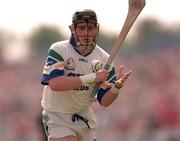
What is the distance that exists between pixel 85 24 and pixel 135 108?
40.4ft

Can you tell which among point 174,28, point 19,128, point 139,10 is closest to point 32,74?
point 19,128

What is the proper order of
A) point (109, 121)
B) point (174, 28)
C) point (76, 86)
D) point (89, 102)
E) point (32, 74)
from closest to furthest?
point (76, 86), point (89, 102), point (109, 121), point (32, 74), point (174, 28)

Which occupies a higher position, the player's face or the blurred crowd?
the player's face

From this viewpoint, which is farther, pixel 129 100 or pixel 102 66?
pixel 129 100

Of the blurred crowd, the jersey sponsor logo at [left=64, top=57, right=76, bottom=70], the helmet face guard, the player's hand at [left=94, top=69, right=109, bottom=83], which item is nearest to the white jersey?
the jersey sponsor logo at [left=64, top=57, right=76, bottom=70]

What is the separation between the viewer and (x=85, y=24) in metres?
8.49

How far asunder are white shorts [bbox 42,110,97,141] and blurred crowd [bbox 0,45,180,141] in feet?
22.9

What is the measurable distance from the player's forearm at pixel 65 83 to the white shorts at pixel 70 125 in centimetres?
56

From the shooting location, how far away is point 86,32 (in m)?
8.45

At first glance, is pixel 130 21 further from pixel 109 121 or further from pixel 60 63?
pixel 109 121

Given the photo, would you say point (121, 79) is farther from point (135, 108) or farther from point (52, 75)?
point (135, 108)

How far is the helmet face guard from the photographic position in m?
8.47

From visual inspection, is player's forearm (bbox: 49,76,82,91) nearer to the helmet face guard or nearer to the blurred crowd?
the helmet face guard

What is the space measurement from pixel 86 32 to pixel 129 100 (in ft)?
44.3
